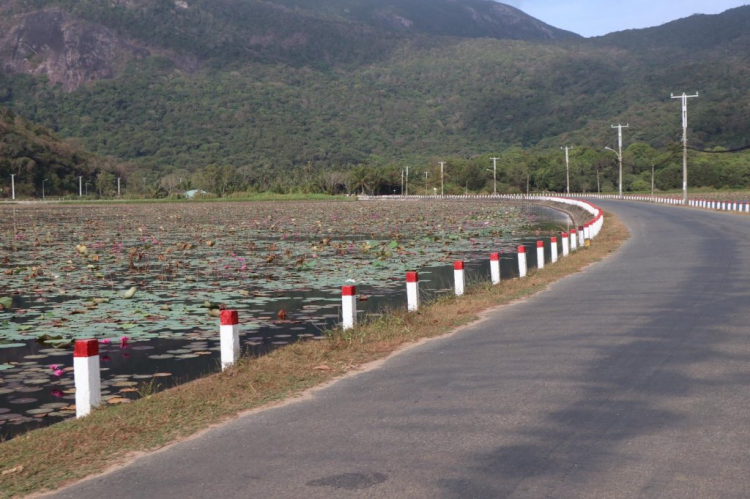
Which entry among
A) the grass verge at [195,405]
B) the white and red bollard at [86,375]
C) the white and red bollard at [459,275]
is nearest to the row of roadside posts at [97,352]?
the white and red bollard at [86,375]

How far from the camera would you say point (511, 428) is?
7625 mm

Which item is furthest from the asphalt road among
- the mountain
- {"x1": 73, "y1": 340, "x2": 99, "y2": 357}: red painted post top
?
the mountain

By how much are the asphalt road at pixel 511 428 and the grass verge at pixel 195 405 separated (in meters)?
0.38

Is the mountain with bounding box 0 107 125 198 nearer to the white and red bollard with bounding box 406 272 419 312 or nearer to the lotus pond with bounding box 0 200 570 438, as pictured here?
the lotus pond with bounding box 0 200 570 438

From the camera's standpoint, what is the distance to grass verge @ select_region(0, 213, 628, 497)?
23.7 feet

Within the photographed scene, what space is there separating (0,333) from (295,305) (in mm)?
5610

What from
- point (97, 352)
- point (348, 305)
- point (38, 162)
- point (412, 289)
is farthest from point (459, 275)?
point (38, 162)

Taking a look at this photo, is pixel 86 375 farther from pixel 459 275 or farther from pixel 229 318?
pixel 459 275

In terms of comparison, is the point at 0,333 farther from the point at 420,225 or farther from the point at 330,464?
the point at 420,225

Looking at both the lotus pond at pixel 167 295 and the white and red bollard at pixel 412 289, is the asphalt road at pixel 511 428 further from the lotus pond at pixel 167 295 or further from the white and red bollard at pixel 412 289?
the lotus pond at pixel 167 295

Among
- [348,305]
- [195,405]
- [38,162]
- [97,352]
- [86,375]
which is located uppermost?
[38,162]

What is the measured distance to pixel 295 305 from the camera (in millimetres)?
Answer: 18188

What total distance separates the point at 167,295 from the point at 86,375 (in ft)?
34.6

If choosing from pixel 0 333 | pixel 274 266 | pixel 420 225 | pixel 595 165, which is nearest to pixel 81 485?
pixel 0 333
